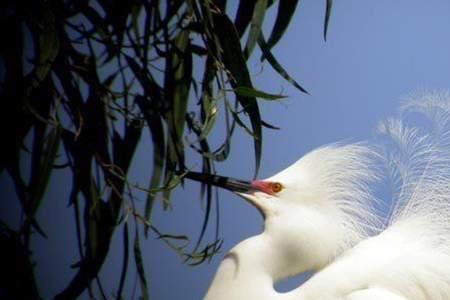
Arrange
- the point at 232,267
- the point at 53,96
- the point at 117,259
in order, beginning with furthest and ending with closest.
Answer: the point at 117,259 < the point at 232,267 < the point at 53,96

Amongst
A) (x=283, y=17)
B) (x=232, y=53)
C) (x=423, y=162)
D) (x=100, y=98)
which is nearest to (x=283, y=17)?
(x=283, y=17)

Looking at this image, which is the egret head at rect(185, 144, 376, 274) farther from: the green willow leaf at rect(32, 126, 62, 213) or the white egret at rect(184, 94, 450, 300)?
the green willow leaf at rect(32, 126, 62, 213)

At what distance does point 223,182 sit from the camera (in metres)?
1.07

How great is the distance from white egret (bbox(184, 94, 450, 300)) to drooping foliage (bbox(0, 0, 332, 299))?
182 millimetres

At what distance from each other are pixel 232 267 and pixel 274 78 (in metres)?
0.34

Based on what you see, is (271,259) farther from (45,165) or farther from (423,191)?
(45,165)

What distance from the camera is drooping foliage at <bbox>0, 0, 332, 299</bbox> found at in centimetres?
81

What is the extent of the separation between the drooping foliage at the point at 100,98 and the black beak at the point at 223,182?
5 centimetres

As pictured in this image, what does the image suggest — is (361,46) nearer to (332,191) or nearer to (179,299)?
(332,191)

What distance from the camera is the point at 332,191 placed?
1.16 meters

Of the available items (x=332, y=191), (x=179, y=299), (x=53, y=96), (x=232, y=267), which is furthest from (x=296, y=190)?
(x=53, y=96)

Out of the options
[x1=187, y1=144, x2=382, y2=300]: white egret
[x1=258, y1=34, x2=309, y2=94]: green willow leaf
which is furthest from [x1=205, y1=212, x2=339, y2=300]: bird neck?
[x1=258, y1=34, x2=309, y2=94]: green willow leaf

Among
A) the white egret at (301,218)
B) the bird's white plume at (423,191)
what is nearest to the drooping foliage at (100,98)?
the white egret at (301,218)

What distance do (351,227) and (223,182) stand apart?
21 cm
